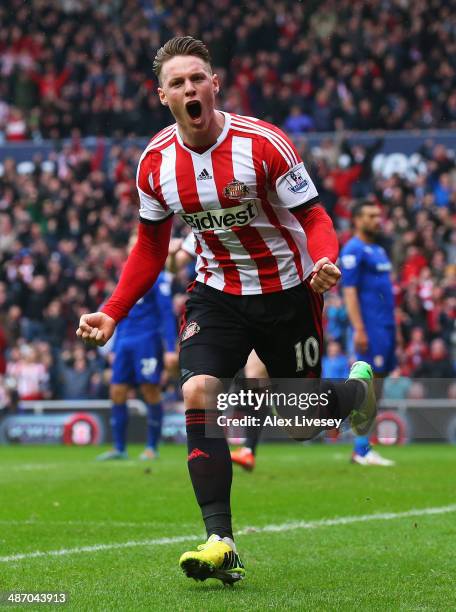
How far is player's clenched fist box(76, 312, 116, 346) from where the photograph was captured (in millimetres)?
4949

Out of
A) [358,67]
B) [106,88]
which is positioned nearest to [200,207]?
[358,67]

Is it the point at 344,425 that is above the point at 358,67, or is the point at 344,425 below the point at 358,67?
below

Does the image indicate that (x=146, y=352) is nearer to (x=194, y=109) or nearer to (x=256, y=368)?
(x=256, y=368)

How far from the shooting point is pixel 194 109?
491 cm

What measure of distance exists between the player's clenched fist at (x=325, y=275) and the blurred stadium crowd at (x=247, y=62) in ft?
56.6

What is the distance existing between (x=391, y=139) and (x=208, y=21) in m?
6.81

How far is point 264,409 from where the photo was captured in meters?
5.71

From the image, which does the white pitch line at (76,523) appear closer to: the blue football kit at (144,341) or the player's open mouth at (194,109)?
the player's open mouth at (194,109)

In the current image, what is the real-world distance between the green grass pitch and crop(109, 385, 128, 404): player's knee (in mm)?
1068

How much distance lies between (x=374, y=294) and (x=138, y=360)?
8.44 ft

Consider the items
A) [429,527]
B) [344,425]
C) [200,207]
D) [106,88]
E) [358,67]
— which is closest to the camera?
[200,207]

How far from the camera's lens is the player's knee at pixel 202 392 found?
4879 mm

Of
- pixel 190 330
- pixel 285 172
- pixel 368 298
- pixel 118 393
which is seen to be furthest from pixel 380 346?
pixel 285 172

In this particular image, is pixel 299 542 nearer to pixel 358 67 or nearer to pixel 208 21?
pixel 358 67
